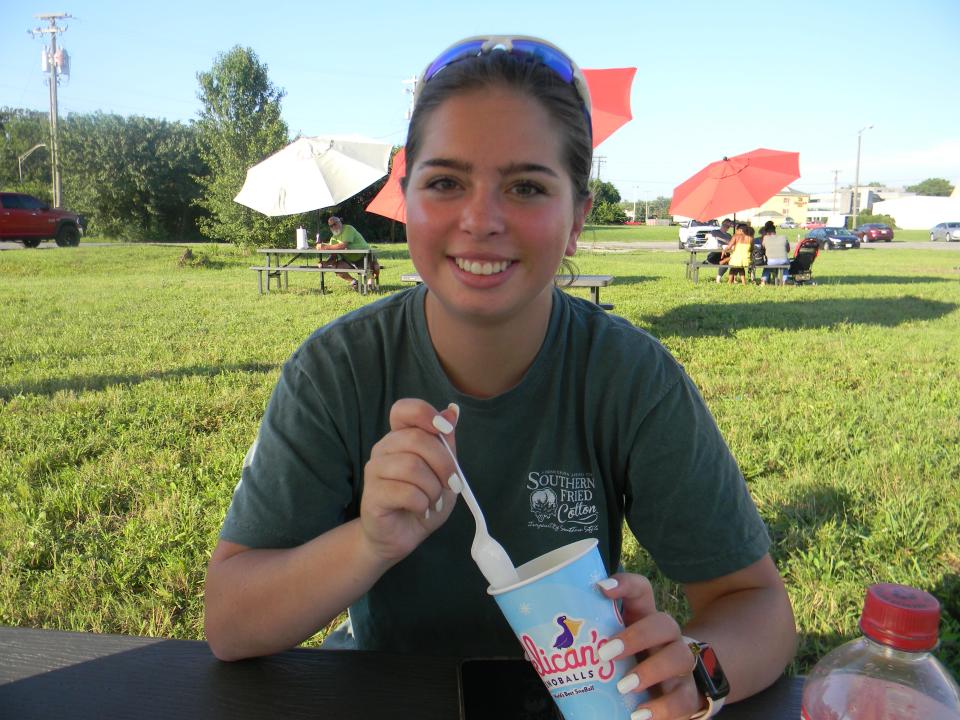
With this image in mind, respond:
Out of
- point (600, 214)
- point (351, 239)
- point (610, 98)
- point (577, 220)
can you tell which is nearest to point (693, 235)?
point (351, 239)

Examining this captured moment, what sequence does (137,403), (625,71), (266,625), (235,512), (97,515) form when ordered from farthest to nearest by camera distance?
(625,71) < (137,403) < (97,515) < (235,512) < (266,625)

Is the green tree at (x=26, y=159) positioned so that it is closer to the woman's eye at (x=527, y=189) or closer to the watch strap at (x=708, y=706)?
the woman's eye at (x=527, y=189)

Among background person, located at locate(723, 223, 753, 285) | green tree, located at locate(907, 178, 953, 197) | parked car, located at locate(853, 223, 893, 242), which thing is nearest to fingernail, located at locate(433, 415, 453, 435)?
background person, located at locate(723, 223, 753, 285)

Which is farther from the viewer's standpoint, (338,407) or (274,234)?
(274,234)

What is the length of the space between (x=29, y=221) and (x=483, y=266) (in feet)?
82.6

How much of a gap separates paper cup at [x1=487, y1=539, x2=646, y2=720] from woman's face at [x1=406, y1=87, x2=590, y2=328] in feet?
1.99

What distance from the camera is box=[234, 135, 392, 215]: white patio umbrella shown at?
13.9 metres

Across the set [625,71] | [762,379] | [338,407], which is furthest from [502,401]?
[625,71]

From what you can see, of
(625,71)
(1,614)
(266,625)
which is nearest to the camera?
(266,625)

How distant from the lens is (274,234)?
25.6 m

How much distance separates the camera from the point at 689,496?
1286 millimetres

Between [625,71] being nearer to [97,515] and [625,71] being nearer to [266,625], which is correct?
[97,515]

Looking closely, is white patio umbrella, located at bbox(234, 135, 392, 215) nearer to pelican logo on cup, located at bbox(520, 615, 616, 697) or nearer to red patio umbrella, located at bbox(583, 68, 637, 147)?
red patio umbrella, located at bbox(583, 68, 637, 147)

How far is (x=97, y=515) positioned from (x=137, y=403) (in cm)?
183
